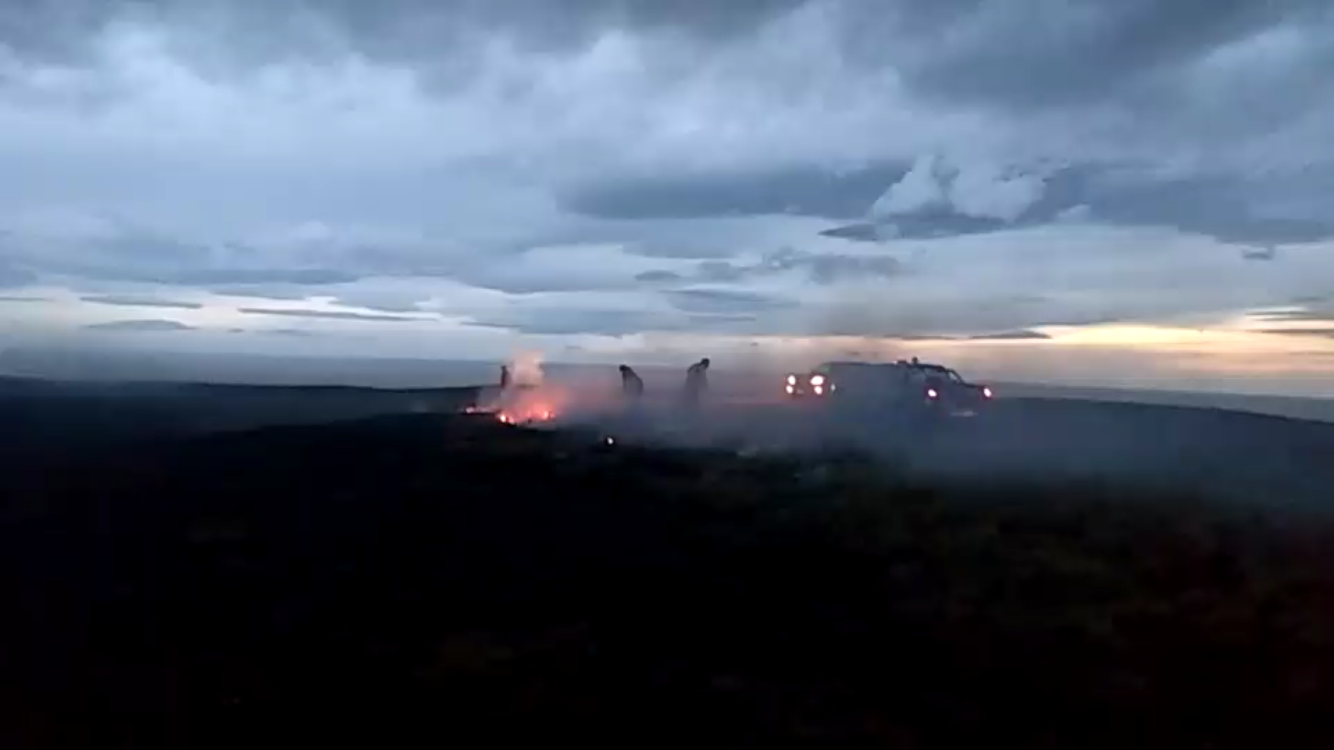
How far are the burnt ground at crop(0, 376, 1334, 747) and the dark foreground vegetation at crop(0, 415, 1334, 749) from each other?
0.17 ft

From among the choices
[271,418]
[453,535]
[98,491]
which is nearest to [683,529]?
[453,535]

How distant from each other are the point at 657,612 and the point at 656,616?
0.20 meters

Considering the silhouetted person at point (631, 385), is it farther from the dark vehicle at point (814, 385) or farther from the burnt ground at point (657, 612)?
the burnt ground at point (657, 612)

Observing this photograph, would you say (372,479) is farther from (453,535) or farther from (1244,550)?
(1244,550)

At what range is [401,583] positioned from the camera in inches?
626

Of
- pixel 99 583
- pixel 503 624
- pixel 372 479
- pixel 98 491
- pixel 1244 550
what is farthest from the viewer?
pixel 372 479

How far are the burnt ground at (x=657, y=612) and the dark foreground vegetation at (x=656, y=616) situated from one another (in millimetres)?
52

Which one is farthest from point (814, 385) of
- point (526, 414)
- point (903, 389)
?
point (526, 414)

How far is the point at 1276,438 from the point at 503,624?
3626 cm

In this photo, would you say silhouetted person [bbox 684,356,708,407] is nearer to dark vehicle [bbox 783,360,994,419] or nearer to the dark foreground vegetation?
dark vehicle [bbox 783,360,994,419]

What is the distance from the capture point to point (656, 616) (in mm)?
14188

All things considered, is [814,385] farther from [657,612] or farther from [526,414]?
[657,612]

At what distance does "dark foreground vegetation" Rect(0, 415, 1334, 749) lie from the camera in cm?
1035

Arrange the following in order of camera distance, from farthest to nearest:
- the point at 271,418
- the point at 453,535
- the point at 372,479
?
the point at 271,418 < the point at 372,479 < the point at 453,535
